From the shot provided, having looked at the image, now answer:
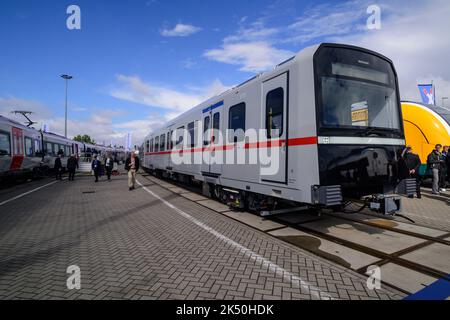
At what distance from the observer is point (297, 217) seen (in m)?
6.74

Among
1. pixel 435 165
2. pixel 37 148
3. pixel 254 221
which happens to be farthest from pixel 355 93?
pixel 37 148

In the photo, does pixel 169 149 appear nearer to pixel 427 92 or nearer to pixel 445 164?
pixel 445 164

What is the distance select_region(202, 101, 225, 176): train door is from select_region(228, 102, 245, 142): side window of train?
609mm

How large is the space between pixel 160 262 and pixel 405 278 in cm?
334

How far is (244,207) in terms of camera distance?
7.49 meters

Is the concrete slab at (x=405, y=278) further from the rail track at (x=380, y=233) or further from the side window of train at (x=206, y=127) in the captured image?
the side window of train at (x=206, y=127)

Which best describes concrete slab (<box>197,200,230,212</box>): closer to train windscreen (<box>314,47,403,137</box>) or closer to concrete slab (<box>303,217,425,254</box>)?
concrete slab (<box>303,217,425,254</box>)

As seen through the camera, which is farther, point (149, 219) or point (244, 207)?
point (244, 207)

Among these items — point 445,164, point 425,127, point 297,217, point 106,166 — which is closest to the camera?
point 297,217

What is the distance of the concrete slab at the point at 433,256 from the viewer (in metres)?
3.73

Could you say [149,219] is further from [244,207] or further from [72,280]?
[72,280]

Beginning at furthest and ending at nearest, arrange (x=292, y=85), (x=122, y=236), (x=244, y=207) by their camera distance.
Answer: (x=244, y=207) → (x=122, y=236) → (x=292, y=85)

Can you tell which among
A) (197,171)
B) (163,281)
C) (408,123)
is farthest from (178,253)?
(408,123)
